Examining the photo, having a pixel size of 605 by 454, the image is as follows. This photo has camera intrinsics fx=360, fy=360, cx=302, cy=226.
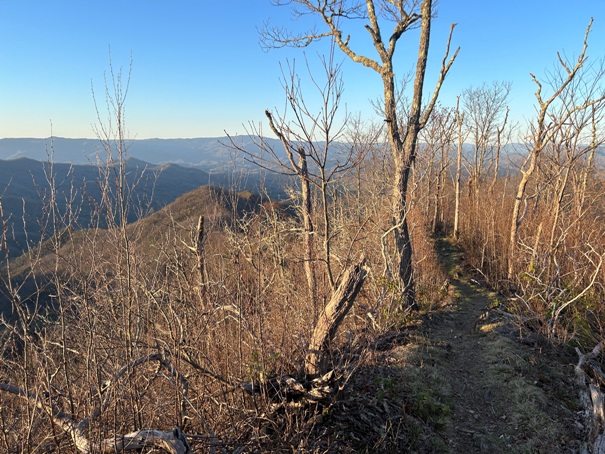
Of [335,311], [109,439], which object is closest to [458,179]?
[335,311]

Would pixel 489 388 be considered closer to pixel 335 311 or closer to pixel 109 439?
pixel 335 311

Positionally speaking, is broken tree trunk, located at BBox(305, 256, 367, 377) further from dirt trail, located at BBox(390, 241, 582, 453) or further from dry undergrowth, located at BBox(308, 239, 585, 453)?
dirt trail, located at BBox(390, 241, 582, 453)

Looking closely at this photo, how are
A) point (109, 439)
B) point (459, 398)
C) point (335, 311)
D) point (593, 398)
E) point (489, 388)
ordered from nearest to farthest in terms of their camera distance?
point (109, 439)
point (335, 311)
point (593, 398)
point (459, 398)
point (489, 388)

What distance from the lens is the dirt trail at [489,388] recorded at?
11.9 ft

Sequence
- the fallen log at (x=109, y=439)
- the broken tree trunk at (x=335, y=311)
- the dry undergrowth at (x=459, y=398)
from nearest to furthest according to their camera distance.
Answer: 1. the fallen log at (x=109, y=439)
2. the dry undergrowth at (x=459, y=398)
3. the broken tree trunk at (x=335, y=311)

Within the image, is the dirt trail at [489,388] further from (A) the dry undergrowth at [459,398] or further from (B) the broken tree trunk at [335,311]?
(B) the broken tree trunk at [335,311]

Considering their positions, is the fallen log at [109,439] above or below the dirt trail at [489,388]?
above

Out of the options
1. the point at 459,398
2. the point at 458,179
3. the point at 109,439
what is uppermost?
the point at 458,179

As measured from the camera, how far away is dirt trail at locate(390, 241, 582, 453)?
3619mm

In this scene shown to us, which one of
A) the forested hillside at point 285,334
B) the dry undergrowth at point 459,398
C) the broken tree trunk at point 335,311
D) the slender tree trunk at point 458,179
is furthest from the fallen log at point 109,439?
the slender tree trunk at point 458,179

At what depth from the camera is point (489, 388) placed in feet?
14.8

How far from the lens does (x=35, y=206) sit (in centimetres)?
5759

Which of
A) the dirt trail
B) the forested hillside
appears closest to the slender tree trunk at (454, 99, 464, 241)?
the forested hillside

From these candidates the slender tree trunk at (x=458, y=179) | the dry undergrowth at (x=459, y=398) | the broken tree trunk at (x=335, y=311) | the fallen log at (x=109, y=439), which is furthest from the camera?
the slender tree trunk at (x=458, y=179)
